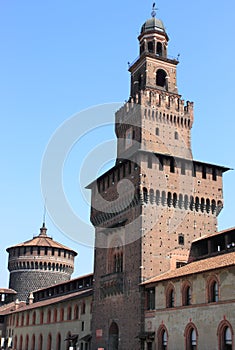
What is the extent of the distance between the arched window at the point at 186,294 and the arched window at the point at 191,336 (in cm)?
143

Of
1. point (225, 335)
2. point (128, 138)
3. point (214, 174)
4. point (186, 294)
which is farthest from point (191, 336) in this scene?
point (128, 138)

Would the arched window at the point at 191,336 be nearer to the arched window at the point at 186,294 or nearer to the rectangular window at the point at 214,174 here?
the arched window at the point at 186,294

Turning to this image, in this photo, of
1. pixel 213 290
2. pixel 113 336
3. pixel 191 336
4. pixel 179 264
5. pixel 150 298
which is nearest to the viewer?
pixel 213 290

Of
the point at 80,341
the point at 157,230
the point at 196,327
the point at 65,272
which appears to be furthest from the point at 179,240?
the point at 65,272

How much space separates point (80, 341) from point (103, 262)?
870cm

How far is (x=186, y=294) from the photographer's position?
101 ft

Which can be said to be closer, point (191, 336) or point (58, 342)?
point (191, 336)

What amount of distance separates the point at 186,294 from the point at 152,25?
26.2m

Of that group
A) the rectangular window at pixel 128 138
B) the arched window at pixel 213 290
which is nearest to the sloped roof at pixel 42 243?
the rectangular window at pixel 128 138

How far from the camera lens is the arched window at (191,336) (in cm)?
2925

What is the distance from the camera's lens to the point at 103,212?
4294 cm

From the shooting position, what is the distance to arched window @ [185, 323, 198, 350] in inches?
1152

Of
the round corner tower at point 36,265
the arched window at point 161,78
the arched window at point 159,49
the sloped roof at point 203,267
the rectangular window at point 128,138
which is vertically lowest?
the sloped roof at point 203,267

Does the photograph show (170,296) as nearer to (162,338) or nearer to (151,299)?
(151,299)
